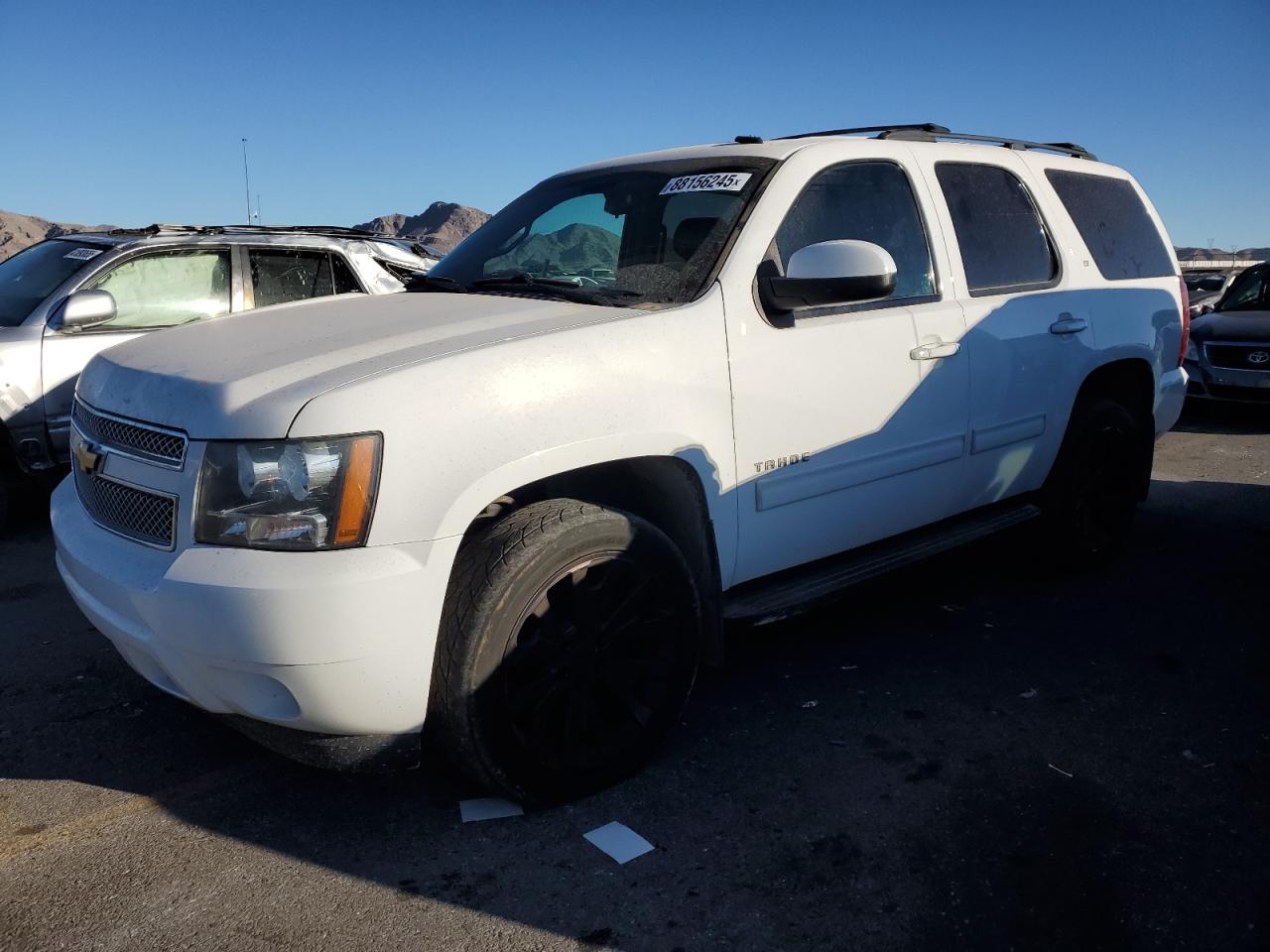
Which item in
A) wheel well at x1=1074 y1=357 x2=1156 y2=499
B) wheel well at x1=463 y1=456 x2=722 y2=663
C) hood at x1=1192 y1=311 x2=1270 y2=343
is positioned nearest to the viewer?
wheel well at x1=463 y1=456 x2=722 y2=663

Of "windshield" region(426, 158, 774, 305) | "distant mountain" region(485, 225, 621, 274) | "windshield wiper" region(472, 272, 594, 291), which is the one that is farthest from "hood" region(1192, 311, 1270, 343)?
"windshield wiper" region(472, 272, 594, 291)

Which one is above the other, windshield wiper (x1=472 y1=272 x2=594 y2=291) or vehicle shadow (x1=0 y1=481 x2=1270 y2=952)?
windshield wiper (x1=472 y1=272 x2=594 y2=291)

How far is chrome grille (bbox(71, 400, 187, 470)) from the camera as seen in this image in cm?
257

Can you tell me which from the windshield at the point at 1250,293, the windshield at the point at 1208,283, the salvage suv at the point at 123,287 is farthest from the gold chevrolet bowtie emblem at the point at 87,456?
the windshield at the point at 1208,283

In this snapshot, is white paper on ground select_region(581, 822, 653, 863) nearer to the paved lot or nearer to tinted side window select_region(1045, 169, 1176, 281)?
the paved lot

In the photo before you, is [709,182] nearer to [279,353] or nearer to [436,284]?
[436,284]

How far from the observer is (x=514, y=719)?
2744 millimetres

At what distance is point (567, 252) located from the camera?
369cm

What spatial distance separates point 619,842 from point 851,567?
133 centimetres

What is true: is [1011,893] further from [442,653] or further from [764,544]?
[442,653]

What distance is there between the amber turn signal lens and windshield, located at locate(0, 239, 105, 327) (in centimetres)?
456

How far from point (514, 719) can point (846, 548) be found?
1.41 metres

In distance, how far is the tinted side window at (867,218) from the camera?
345 cm

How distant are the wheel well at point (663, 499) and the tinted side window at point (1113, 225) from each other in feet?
8.56
